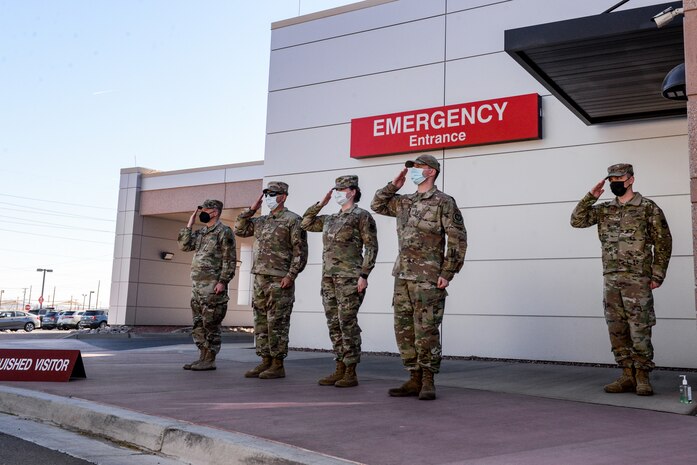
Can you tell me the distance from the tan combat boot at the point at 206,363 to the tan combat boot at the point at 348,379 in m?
2.20

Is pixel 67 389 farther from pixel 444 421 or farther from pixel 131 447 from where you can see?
pixel 444 421

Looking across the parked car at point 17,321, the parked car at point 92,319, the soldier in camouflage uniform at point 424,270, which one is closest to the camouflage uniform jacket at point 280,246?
the soldier in camouflage uniform at point 424,270

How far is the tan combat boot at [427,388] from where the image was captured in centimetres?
575

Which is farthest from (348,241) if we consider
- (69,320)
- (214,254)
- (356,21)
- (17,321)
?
(69,320)

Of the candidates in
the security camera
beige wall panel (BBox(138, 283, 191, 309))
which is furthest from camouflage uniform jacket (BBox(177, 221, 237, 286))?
beige wall panel (BBox(138, 283, 191, 309))

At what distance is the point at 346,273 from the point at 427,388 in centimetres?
152

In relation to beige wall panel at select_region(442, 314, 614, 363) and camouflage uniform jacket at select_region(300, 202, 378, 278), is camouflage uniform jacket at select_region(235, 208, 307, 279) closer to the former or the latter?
camouflage uniform jacket at select_region(300, 202, 378, 278)

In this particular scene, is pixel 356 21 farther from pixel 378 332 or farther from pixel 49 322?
pixel 49 322

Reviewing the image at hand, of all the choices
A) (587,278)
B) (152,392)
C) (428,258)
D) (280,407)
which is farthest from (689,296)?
(152,392)

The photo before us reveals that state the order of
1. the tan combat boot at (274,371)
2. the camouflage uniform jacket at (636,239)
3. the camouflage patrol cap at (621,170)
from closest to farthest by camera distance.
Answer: the camouflage uniform jacket at (636,239)
the camouflage patrol cap at (621,170)
the tan combat boot at (274,371)

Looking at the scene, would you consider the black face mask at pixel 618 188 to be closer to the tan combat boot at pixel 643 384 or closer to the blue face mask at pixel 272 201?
the tan combat boot at pixel 643 384

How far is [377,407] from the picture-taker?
17.3 ft

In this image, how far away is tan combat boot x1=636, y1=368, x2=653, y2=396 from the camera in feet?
19.9

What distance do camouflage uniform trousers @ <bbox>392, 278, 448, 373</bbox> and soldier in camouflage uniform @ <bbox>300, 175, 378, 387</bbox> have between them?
662 millimetres
